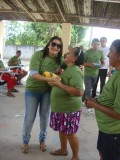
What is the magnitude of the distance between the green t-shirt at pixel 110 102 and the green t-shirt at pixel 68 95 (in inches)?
37.6

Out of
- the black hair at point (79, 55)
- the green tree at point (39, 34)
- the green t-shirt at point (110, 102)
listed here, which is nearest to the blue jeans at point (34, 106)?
the black hair at point (79, 55)

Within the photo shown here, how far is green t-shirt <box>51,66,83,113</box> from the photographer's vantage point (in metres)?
3.49

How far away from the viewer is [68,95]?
361 cm

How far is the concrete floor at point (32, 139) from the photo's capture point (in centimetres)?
409

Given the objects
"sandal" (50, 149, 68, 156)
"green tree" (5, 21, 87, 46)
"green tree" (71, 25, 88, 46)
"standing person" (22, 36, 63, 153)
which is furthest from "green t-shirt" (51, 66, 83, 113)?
"green tree" (71, 25, 88, 46)

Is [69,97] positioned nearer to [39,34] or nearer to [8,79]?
[8,79]

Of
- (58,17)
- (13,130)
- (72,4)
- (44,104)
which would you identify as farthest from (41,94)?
(58,17)

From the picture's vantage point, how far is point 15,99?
826cm

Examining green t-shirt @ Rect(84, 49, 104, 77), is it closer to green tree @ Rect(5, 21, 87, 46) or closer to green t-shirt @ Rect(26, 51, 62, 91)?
green t-shirt @ Rect(26, 51, 62, 91)

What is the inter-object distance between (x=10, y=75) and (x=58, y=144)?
476cm

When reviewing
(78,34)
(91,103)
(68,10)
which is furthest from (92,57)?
(78,34)

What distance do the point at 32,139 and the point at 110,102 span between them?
8.59 feet

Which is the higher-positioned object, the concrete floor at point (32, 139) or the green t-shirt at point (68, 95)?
the green t-shirt at point (68, 95)

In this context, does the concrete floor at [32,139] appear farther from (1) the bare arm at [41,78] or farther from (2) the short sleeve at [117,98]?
(2) the short sleeve at [117,98]
